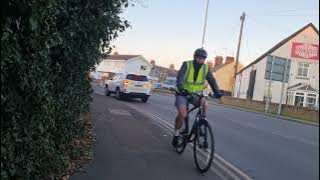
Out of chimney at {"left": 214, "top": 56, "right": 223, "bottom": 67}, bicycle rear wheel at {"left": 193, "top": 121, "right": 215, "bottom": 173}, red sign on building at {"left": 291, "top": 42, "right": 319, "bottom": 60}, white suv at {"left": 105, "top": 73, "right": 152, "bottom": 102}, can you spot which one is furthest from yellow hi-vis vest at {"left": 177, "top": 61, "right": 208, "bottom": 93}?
chimney at {"left": 214, "top": 56, "right": 223, "bottom": 67}

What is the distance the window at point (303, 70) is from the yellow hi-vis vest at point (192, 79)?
5534 centimetres

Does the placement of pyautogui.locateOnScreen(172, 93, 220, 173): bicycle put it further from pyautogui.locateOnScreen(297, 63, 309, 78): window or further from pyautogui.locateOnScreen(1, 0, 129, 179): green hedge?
pyautogui.locateOnScreen(297, 63, 309, 78): window

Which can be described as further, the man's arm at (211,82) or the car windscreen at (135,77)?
the car windscreen at (135,77)

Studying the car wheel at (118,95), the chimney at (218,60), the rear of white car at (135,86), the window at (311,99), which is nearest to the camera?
the rear of white car at (135,86)

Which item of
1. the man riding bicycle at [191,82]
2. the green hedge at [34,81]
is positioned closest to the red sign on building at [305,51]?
the man riding bicycle at [191,82]

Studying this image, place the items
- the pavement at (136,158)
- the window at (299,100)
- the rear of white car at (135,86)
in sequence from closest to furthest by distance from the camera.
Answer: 1. the pavement at (136,158)
2. the rear of white car at (135,86)
3. the window at (299,100)

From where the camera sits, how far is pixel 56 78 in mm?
5453

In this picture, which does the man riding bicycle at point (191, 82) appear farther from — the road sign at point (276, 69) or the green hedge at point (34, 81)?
the road sign at point (276, 69)

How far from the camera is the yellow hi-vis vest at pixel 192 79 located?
8750mm

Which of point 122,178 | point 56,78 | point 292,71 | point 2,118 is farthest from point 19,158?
point 292,71

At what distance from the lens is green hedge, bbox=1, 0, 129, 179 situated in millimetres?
3367

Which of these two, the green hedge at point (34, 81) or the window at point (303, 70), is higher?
the window at point (303, 70)

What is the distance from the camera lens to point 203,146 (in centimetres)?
808

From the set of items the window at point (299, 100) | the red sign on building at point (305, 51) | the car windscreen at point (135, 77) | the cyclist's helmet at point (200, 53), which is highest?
the red sign on building at point (305, 51)
